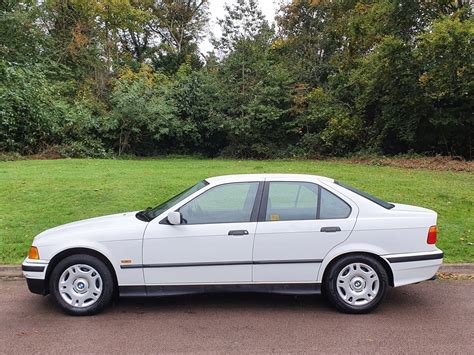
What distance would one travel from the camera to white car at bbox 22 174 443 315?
198 inches

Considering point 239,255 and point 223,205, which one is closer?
point 239,255

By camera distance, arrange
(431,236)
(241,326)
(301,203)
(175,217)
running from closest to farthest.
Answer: (241,326) < (175,217) < (431,236) < (301,203)

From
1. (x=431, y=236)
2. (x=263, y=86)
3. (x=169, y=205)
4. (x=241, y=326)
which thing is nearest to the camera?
(x=241, y=326)

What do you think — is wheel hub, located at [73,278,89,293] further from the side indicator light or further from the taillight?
the taillight

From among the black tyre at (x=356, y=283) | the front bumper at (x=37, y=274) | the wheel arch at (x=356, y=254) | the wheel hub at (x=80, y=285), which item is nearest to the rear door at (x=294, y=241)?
the wheel arch at (x=356, y=254)

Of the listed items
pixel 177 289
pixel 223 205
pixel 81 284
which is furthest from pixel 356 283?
pixel 81 284

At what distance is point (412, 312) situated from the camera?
5.21m

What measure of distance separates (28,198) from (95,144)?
15263 mm

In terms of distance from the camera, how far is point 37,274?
5051 mm

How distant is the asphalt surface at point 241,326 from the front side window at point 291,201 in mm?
1055

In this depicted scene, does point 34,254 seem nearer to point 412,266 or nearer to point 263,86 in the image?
point 412,266

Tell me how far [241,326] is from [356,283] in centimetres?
136

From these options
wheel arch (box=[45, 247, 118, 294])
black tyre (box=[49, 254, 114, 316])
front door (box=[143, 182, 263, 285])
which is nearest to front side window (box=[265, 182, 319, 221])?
front door (box=[143, 182, 263, 285])

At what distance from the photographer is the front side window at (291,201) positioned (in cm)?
522
